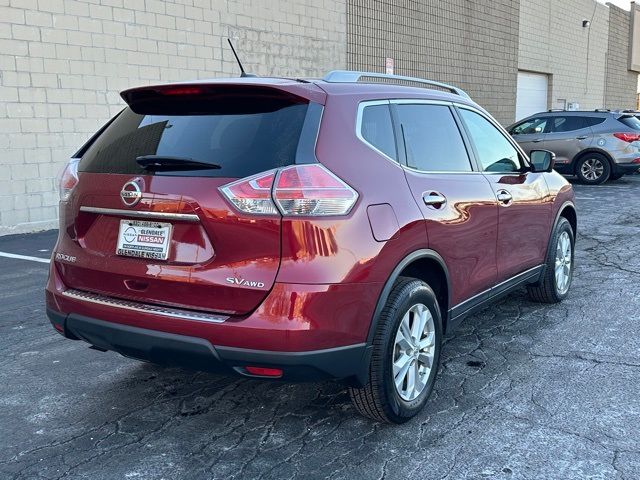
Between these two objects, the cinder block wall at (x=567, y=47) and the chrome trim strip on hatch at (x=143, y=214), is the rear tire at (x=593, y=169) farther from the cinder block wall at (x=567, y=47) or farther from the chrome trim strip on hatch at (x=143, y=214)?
the chrome trim strip on hatch at (x=143, y=214)

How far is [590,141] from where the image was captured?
15.8m

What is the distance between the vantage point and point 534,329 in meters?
5.20

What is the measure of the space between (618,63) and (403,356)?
115 ft

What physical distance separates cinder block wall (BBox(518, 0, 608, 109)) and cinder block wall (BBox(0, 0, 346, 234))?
1497 cm

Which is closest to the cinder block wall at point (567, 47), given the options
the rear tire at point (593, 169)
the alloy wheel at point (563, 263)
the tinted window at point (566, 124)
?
the tinted window at point (566, 124)

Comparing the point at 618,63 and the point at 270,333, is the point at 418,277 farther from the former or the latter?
the point at 618,63

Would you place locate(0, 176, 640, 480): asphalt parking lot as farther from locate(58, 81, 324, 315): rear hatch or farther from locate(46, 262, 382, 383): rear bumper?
locate(58, 81, 324, 315): rear hatch

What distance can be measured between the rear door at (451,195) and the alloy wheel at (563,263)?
154 centimetres

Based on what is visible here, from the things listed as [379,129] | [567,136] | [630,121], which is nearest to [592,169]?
[567,136]

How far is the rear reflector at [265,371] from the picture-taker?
118 inches

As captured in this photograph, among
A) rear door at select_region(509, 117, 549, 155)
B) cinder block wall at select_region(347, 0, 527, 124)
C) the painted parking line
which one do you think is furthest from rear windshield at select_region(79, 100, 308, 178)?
rear door at select_region(509, 117, 549, 155)

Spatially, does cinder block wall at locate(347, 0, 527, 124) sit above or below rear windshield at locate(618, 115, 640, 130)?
above

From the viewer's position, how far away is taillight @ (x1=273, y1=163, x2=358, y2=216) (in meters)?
2.97

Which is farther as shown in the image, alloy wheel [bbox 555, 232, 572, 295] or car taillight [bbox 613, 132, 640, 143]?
car taillight [bbox 613, 132, 640, 143]
